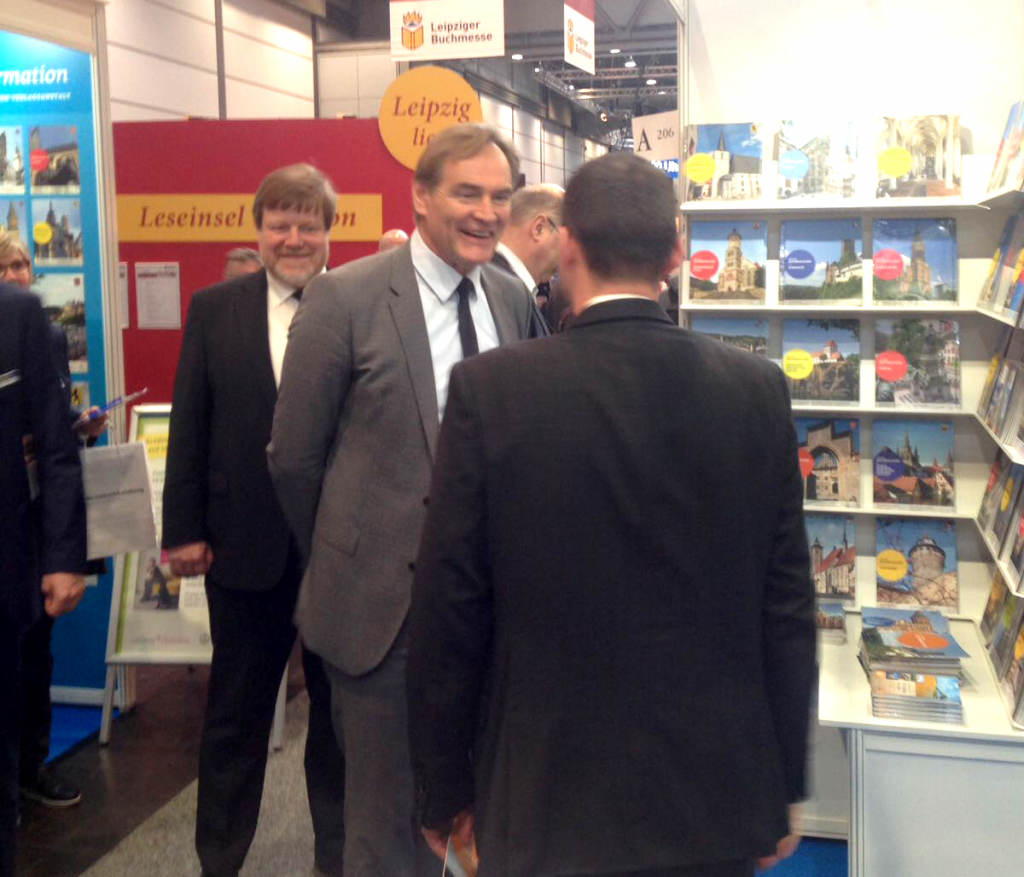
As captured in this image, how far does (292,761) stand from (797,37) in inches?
119

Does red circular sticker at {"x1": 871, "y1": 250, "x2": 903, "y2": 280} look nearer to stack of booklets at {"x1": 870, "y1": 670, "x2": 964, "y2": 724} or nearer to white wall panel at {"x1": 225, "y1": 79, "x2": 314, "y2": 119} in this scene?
stack of booklets at {"x1": 870, "y1": 670, "x2": 964, "y2": 724}

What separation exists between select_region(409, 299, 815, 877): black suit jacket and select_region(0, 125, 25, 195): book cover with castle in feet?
10.8

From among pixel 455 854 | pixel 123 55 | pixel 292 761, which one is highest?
pixel 123 55

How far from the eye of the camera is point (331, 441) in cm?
207

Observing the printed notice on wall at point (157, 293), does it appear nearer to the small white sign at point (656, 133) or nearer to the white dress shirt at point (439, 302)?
the small white sign at point (656, 133)

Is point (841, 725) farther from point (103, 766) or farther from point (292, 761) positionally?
point (103, 766)

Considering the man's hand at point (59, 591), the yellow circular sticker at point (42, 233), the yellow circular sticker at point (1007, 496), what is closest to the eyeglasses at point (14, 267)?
the yellow circular sticker at point (42, 233)

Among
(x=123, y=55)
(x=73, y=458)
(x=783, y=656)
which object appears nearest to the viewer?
(x=783, y=656)

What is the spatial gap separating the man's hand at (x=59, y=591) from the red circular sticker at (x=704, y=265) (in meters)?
2.22

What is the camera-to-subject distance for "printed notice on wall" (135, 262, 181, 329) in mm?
5469

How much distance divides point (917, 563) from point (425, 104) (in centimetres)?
296

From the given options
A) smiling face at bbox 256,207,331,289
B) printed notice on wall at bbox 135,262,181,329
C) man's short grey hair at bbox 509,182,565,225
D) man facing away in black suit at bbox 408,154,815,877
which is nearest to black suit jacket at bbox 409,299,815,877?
man facing away in black suit at bbox 408,154,815,877

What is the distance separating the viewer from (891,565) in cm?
361

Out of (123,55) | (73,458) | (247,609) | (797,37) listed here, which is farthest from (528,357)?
(123,55)
